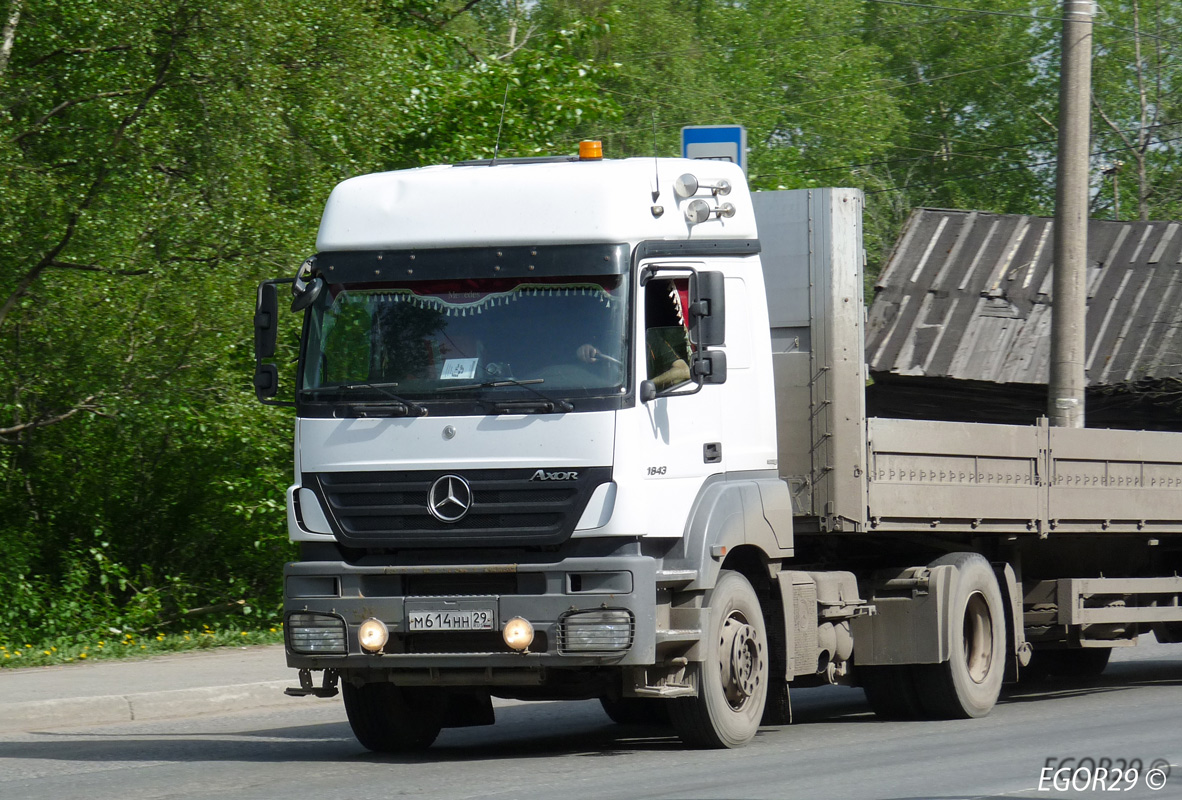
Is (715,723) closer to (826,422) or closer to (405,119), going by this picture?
(826,422)

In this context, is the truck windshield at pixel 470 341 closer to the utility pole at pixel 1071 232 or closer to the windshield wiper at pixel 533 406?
the windshield wiper at pixel 533 406

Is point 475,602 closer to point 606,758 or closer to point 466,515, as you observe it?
point 466,515

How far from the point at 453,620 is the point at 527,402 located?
1.17 m

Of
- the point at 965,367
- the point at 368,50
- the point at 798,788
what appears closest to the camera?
the point at 798,788

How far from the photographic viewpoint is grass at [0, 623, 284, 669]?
14320 mm

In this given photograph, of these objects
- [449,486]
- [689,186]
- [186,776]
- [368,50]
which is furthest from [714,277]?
[368,50]

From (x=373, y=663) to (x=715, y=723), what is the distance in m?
1.85

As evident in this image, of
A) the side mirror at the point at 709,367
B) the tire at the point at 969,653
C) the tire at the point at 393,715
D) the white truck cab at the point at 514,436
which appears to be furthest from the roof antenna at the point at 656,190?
the tire at the point at 969,653

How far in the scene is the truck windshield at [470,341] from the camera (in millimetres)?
8258

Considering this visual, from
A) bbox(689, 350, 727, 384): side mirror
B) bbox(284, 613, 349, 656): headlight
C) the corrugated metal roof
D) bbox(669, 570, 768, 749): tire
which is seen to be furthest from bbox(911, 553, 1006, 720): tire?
the corrugated metal roof

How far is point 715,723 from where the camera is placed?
8.67m

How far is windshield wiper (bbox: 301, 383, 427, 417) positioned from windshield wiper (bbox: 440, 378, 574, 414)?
10.0 inches

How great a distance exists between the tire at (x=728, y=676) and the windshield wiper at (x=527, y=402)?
1.33m

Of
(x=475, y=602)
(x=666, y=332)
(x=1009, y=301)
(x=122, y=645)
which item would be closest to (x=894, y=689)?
(x=666, y=332)
